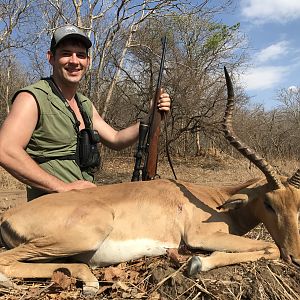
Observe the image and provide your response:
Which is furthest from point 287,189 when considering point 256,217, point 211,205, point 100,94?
point 100,94

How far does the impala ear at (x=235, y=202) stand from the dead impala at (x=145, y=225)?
1 centimetres

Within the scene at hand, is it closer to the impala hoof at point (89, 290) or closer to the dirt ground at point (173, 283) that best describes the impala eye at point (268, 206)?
the dirt ground at point (173, 283)

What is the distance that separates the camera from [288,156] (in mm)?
22547

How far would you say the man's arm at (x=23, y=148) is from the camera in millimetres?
4391

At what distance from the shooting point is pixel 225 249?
4.14 meters

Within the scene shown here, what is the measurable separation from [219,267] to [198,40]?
2630 centimetres

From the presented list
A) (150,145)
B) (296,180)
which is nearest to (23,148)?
(150,145)

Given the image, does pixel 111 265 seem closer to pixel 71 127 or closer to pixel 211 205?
pixel 211 205

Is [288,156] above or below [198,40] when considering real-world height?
below

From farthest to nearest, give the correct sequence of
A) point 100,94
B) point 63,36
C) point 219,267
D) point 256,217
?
point 100,94 → point 63,36 → point 256,217 → point 219,267

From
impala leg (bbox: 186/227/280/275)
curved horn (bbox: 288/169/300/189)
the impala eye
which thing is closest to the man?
impala leg (bbox: 186/227/280/275)

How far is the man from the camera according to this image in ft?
14.5

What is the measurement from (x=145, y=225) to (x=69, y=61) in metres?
2.24

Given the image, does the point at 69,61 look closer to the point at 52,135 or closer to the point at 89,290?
the point at 52,135
